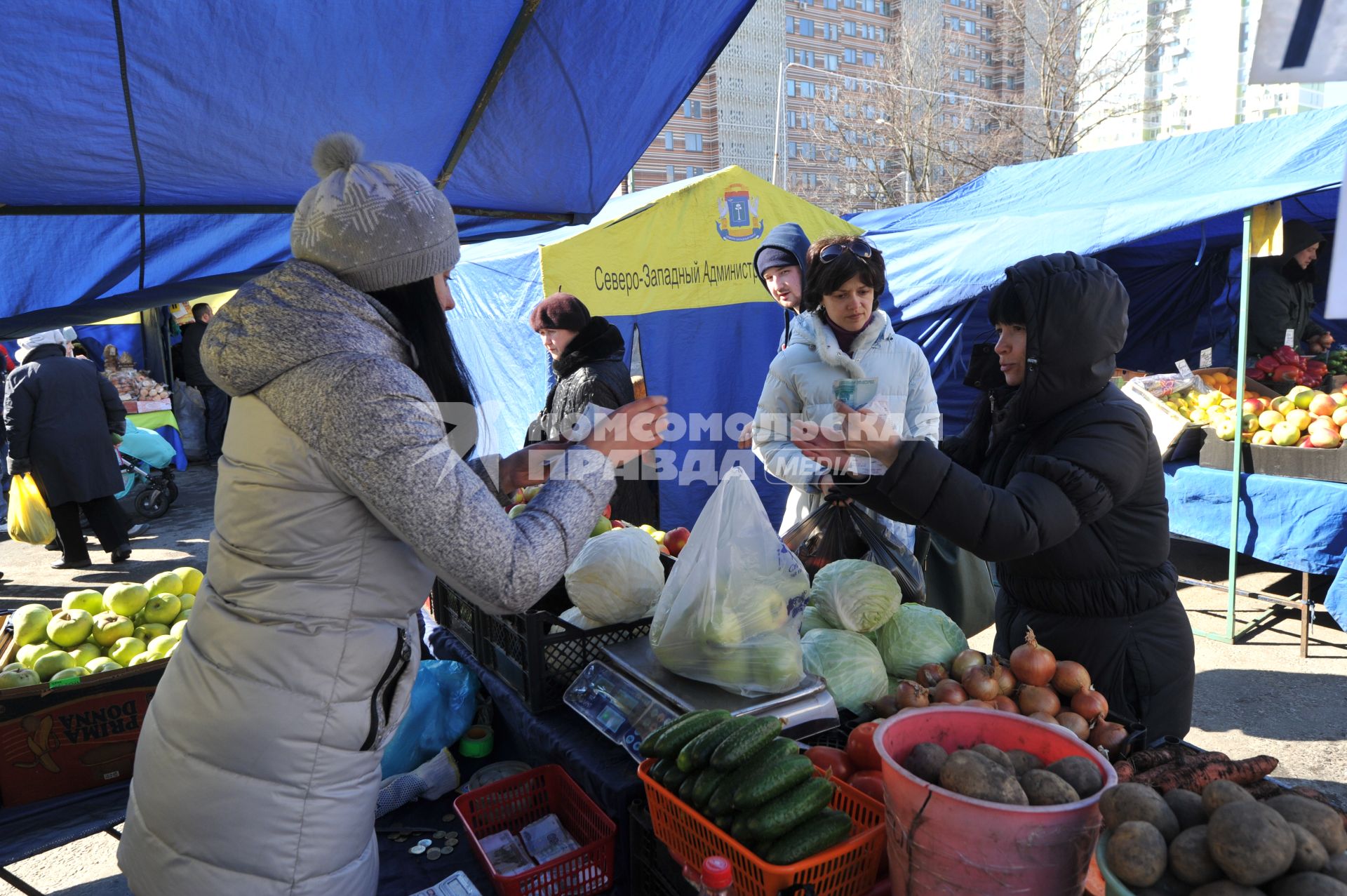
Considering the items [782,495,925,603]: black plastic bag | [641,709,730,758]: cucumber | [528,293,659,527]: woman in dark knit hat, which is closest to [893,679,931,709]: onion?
[641,709,730,758]: cucumber

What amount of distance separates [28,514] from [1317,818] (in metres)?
8.52

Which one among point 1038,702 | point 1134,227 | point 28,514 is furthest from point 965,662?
point 28,514

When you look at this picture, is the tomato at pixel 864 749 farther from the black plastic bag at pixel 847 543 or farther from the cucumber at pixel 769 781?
the black plastic bag at pixel 847 543

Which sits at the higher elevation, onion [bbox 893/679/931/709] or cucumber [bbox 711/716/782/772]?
cucumber [bbox 711/716/782/772]

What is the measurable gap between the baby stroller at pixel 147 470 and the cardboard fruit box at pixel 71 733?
266 inches

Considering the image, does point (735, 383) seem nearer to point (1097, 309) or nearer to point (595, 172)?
point (595, 172)

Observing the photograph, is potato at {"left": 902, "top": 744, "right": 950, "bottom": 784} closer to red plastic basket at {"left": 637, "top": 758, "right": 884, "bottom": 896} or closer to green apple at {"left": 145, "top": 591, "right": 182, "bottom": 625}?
red plastic basket at {"left": 637, "top": 758, "right": 884, "bottom": 896}

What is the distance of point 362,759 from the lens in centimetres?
135

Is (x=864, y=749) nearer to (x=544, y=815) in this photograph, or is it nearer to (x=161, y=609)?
(x=544, y=815)

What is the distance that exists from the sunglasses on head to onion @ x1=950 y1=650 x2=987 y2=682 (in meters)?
1.62

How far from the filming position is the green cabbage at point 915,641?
6.19 ft

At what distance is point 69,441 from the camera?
256 inches

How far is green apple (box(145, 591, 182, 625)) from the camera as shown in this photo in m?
3.08

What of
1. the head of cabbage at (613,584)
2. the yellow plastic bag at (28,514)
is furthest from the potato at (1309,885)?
the yellow plastic bag at (28,514)
